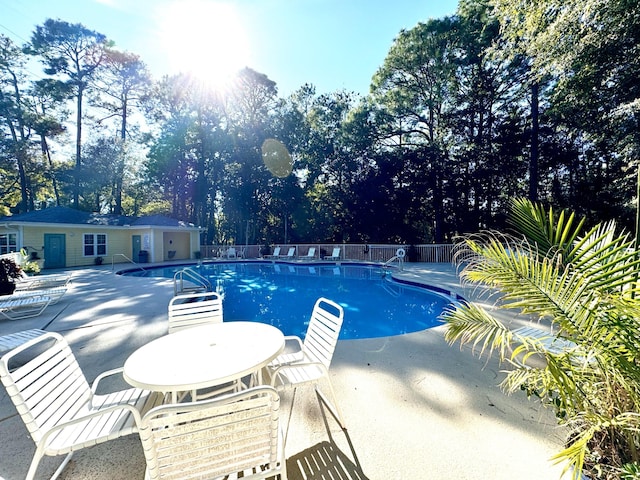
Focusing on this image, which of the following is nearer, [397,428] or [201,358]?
[201,358]

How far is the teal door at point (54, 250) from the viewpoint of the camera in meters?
11.8

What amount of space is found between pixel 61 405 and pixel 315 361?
156 centimetres

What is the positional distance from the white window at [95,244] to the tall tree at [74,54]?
7813 millimetres

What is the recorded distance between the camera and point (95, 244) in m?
13.6

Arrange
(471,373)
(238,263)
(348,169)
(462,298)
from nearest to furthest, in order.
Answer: (471,373) → (462,298) → (238,263) → (348,169)

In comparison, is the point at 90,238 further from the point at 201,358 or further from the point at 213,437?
the point at 213,437

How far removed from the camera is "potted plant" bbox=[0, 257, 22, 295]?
5.16m

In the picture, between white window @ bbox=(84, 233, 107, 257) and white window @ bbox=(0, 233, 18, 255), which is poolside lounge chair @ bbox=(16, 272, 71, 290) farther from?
white window @ bbox=(84, 233, 107, 257)

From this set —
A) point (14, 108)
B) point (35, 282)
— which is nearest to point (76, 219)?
point (35, 282)

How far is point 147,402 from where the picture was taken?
Result: 1.81 meters

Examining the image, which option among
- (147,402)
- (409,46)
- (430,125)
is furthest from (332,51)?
(147,402)

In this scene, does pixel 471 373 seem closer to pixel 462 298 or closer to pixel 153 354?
pixel 153 354

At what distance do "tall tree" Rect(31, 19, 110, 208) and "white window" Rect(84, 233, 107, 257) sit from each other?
7813mm

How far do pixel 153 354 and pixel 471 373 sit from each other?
2.80 m
